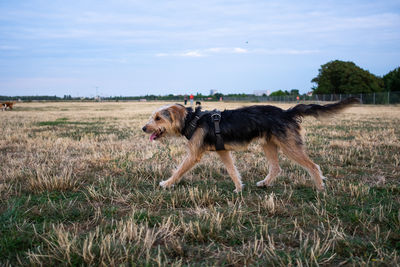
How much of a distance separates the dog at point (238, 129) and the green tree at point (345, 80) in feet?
223

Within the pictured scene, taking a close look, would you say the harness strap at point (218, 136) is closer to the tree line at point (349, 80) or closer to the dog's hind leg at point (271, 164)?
the dog's hind leg at point (271, 164)

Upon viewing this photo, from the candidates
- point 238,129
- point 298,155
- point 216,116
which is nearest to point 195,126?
point 216,116

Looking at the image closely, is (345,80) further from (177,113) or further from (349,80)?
(177,113)

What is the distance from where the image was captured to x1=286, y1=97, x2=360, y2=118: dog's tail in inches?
186

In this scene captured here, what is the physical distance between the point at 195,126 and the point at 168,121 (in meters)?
0.47

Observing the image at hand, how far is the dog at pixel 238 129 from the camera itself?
4.48 m

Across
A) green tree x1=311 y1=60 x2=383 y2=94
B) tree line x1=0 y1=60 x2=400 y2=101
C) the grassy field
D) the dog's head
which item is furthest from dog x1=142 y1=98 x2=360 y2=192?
green tree x1=311 y1=60 x2=383 y2=94

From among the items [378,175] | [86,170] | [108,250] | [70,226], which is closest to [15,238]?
[70,226]

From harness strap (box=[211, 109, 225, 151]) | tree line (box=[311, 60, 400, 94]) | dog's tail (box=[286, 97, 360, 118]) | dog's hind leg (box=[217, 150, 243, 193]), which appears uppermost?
tree line (box=[311, 60, 400, 94])

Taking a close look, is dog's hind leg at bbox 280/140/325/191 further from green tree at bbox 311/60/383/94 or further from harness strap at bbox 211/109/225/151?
green tree at bbox 311/60/383/94

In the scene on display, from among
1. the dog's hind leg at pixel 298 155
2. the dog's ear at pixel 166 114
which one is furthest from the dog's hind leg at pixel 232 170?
the dog's ear at pixel 166 114

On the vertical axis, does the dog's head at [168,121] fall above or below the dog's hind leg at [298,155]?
above

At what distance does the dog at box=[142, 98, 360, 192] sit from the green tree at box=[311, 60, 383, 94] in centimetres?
6786

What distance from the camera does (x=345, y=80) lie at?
66.9 meters
